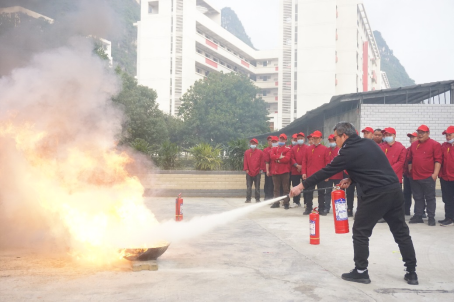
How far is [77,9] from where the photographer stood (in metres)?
7.55

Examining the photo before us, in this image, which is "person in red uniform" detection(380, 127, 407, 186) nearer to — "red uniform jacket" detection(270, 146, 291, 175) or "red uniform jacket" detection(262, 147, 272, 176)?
"red uniform jacket" detection(270, 146, 291, 175)

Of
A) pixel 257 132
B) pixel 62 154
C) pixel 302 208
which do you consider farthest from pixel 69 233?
pixel 257 132

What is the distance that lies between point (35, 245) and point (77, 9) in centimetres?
410

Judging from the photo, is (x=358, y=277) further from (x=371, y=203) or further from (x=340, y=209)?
(x=340, y=209)

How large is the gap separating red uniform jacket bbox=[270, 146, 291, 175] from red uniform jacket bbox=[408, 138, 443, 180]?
3775 millimetres

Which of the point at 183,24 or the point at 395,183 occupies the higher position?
the point at 183,24

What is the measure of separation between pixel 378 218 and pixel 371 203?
20 cm

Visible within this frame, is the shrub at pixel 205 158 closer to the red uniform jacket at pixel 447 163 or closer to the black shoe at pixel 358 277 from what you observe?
the red uniform jacket at pixel 447 163

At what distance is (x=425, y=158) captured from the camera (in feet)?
30.2

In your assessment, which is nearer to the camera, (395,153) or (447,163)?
(447,163)

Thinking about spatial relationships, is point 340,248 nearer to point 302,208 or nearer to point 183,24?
point 302,208

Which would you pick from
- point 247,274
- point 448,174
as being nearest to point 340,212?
point 247,274

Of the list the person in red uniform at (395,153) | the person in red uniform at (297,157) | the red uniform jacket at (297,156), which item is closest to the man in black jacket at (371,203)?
the person in red uniform at (395,153)

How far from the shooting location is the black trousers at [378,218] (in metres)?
5.09
